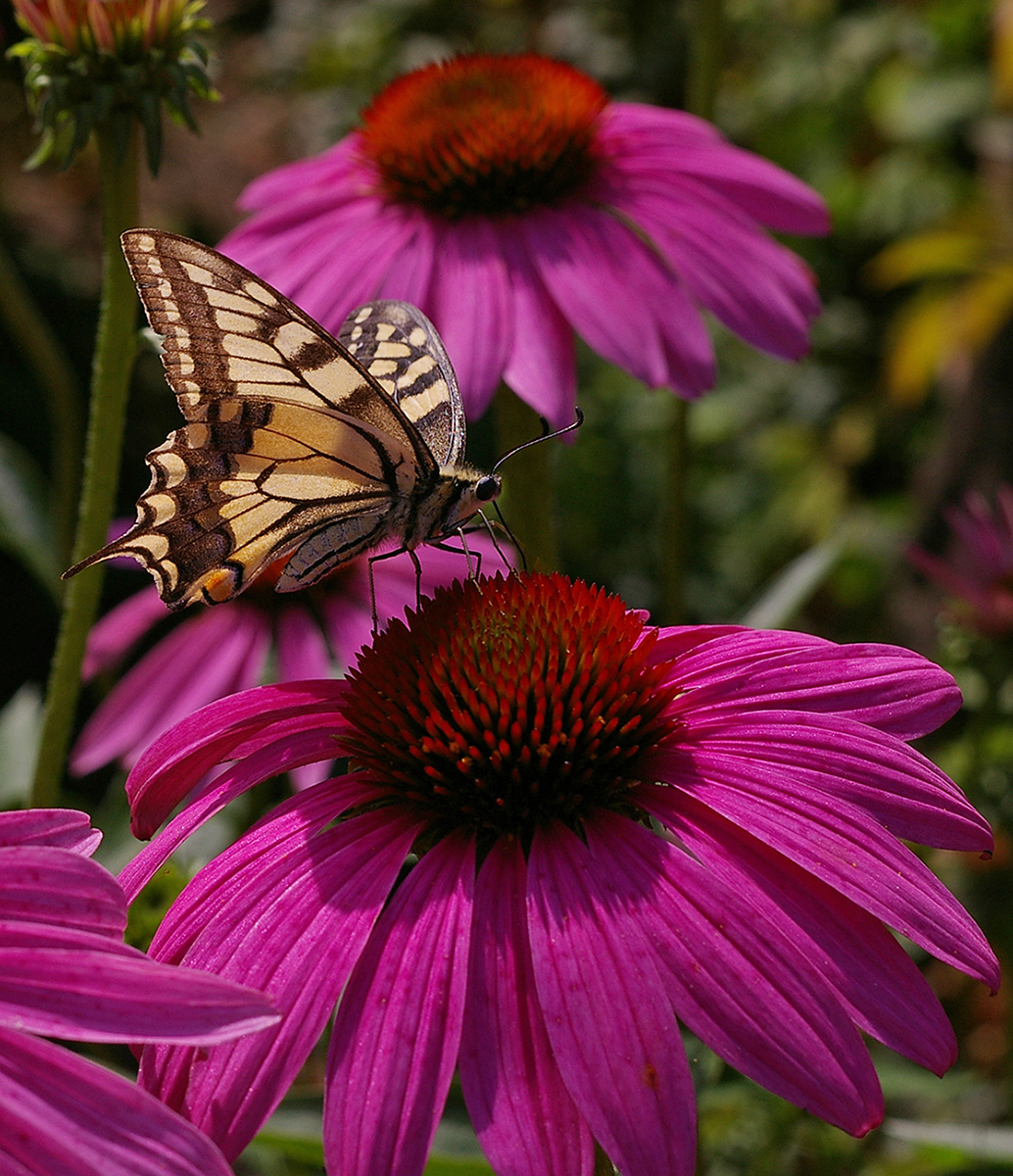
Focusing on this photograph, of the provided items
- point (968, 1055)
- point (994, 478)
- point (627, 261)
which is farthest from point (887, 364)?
point (627, 261)

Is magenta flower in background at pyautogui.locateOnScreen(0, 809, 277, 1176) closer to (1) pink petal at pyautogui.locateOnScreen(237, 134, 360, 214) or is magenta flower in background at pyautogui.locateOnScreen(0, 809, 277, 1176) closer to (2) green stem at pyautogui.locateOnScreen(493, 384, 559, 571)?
(2) green stem at pyautogui.locateOnScreen(493, 384, 559, 571)

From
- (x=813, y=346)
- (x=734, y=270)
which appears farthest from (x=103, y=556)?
(x=813, y=346)

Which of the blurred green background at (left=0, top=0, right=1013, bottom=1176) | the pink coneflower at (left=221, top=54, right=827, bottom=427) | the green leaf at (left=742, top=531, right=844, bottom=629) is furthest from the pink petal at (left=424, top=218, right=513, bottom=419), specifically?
the blurred green background at (left=0, top=0, right=1013, bottom=1176)

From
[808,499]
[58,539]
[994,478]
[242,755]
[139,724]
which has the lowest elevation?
[808,499]

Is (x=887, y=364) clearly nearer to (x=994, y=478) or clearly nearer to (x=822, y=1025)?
(x=994, y=478)

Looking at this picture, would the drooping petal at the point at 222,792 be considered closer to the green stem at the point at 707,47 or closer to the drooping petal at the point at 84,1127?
the drooping petal at the point at 84,1127

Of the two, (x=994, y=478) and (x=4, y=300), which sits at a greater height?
(x=4, y=300)

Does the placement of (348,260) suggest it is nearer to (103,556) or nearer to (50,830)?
(103,556)
